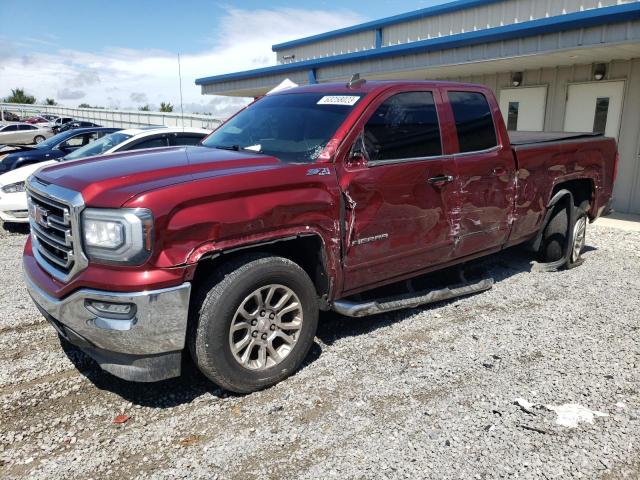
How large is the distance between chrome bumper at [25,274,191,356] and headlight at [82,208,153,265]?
0.21m

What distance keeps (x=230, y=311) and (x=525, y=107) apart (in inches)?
405

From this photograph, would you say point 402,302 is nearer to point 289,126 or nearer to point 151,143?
point 289,126

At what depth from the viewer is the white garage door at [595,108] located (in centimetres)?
980

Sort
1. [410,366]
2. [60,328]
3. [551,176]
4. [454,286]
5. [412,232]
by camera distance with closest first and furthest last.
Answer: [60,328] < [410,366] < [412,232] < [454,286] < [551,176]

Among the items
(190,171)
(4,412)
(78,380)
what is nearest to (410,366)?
(190,171)

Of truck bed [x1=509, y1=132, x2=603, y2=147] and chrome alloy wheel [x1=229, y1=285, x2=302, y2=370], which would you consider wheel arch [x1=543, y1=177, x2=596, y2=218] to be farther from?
chrome alloy wheel [x1=229, y1=285, x2=302, y2=370]

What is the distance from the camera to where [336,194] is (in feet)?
11.4

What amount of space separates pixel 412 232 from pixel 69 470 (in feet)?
9.06

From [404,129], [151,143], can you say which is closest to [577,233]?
[404,129]

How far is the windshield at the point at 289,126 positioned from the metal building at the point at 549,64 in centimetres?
608

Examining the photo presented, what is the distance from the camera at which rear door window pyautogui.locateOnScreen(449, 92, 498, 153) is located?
4.49m

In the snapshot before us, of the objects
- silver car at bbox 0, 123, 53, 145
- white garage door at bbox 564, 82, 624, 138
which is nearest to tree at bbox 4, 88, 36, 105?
silver car at bbox 0, 123, 53, 145

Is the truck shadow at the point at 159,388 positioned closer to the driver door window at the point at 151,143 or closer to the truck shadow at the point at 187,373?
the truck shadow at the point at 187,373

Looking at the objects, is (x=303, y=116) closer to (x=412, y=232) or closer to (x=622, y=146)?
(x=412, y=232)
